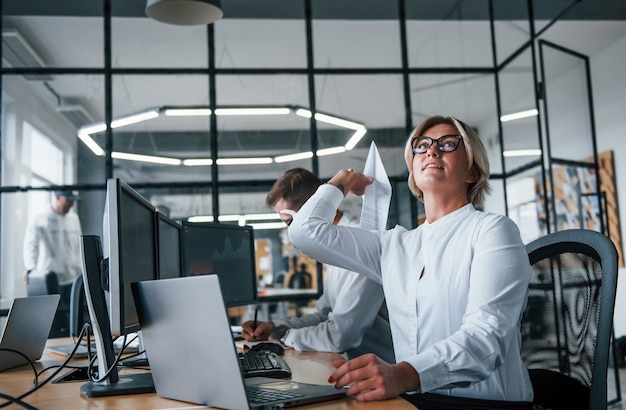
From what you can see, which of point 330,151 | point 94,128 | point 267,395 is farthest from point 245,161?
point 267,395

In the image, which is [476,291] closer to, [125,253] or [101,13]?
[125,253]

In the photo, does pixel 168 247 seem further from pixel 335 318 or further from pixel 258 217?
pixel 258 217

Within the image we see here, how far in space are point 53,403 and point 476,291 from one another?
89cm

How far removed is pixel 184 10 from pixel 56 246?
7.10 feet

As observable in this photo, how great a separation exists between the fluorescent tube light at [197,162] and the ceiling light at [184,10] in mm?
1603

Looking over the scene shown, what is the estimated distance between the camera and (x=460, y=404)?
135cm

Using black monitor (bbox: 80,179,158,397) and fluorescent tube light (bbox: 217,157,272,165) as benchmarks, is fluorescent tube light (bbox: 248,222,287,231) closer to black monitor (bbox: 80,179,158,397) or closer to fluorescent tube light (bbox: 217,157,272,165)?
fluorescent tube light (bbox: 217,157,272,165)

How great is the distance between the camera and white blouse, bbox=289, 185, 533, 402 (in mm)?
1211

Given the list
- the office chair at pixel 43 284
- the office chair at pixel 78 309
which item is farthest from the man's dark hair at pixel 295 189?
the office chair at pixel 43 284

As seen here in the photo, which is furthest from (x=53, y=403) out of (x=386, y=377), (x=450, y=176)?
(x=450, y=176)

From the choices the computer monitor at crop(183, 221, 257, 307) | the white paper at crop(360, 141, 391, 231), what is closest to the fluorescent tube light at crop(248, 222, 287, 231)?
the computer monitor at crop(183, 221, 257, 307)

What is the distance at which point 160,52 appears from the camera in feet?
15.1

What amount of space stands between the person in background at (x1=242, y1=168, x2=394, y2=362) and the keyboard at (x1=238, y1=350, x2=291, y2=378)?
0.44 m

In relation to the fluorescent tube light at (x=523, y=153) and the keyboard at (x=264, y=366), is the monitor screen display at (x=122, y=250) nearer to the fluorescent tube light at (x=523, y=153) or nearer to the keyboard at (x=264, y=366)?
the keyboard at (x=264, y=366)
